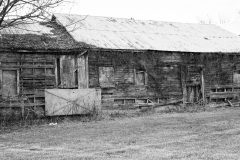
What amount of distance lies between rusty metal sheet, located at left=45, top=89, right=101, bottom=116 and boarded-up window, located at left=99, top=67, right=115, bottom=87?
113cm

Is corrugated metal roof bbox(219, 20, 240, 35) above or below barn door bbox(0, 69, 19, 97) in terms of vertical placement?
above

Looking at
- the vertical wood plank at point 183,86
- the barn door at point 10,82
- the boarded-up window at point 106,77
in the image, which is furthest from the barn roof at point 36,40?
the vertical wood plank at point 183,86

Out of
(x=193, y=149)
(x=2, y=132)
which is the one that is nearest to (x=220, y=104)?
(x=2, y=132)

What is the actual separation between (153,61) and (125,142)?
12039 mm

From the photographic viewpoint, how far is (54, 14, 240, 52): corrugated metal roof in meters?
22.0

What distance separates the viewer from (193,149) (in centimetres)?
937

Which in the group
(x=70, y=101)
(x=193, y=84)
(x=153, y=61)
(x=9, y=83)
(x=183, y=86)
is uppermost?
(x=153, y=61)

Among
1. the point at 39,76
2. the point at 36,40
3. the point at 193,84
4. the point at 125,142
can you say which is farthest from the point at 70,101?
the point at 193,84

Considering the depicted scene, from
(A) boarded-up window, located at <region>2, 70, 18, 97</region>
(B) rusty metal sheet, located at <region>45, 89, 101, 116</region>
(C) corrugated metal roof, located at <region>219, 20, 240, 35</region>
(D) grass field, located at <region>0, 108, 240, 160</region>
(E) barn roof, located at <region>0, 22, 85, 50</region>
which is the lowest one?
(D) grass field, located at <region>0, 108, 240, 160</region>

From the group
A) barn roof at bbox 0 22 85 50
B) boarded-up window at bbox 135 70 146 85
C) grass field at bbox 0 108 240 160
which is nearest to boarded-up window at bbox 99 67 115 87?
boarded-up window at bbox 135 70 146 85

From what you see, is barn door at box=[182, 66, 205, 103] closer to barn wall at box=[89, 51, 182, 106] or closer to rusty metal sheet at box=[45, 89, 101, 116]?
barn wall at box=[89, 51, 182, 106]

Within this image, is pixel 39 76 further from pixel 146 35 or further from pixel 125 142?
pixel 125 142

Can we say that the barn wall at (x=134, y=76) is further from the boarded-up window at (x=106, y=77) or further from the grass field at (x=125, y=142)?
the grass field at (x=125, y=142)

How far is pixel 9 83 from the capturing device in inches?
733
